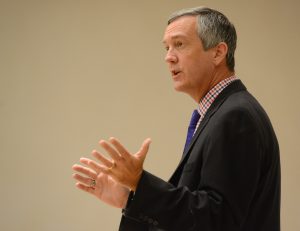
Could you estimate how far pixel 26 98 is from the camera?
303 centimetres

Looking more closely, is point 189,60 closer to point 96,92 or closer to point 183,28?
point 183,28

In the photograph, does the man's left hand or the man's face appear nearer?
the man's left hand

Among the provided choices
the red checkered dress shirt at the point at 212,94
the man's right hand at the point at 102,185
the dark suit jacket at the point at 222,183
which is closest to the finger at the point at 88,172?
the man's right hand at the point at 102,185

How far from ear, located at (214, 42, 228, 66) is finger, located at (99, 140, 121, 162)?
59 centimetres

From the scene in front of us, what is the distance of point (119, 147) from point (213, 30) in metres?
0.66

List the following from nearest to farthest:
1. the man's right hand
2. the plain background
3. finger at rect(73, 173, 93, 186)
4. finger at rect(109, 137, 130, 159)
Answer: finger at rect(109, 137, 130, 159) < the man's right hand < finger at rect(73, 173, 93, 186) < the plain background

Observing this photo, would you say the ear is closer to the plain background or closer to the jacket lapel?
the jacket lapel

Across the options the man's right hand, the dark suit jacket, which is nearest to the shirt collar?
the dark suit jacket

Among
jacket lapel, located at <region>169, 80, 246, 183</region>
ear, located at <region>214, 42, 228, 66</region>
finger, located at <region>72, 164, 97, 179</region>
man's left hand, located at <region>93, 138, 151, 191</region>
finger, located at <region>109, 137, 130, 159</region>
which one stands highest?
ear, located at <region>214, 42, 228, 66</region>

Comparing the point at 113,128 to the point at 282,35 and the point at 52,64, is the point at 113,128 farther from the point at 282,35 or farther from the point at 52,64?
the point at 282,35

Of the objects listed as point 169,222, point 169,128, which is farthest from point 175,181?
point 169,128

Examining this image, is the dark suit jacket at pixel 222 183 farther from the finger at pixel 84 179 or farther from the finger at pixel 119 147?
the finger at pixel 84 179

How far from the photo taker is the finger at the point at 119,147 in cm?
102

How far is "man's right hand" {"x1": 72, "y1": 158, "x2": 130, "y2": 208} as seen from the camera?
1.21 meters
